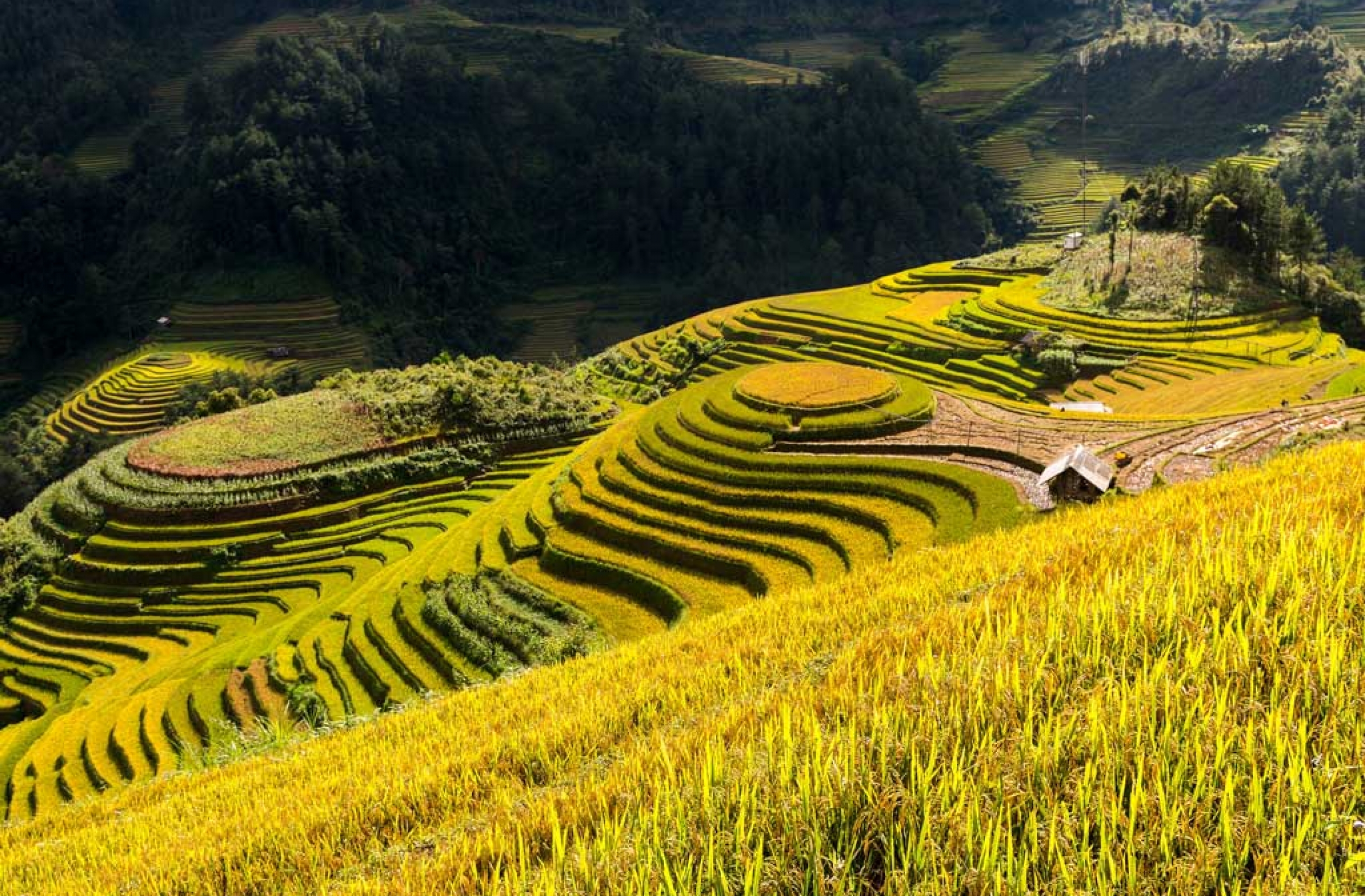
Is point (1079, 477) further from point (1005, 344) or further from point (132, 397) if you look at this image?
point (132, 397)

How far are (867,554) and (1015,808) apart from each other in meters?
16.9

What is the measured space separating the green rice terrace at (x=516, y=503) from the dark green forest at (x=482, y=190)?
Result: 40.3 metres

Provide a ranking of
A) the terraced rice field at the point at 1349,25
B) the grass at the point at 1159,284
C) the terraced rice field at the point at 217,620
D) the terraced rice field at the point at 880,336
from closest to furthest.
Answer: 1. the terraced rice field at the point at 217,620
2. the terraced rice field at the point at 880,336
3. the grass at the point at 1159,284
4. the terraced rice field at the point at 1349,25

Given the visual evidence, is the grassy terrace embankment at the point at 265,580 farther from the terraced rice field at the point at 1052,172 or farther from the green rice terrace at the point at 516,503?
the terraced rice field at the point at 1052,172

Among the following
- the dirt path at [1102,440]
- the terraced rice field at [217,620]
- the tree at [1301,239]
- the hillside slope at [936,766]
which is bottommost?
the terraced rice field at [217,620]

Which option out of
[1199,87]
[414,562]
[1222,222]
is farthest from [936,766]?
[1199,87]

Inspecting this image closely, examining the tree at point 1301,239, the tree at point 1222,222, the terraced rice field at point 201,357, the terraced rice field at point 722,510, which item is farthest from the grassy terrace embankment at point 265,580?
the tree at point 1301,239

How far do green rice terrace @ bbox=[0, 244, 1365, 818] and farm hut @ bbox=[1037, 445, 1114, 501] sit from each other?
3.25ft

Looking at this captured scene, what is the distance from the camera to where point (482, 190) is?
327 ft

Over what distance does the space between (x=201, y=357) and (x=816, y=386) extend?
60.1m

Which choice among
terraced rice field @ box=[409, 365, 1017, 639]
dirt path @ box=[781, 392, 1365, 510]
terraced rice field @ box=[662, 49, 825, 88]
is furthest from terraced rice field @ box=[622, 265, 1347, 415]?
terraced rice field @ box=[662, 49, 825, 88]

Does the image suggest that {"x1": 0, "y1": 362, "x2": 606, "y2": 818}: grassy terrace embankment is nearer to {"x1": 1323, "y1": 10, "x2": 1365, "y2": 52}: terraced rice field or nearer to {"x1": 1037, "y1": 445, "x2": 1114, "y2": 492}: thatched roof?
{"x1": 1037, "y1": 445, "x2": 1114, "y2": 492}: thatched roof

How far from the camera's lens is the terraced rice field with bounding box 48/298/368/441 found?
192 feet

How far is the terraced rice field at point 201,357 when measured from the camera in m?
58.4
